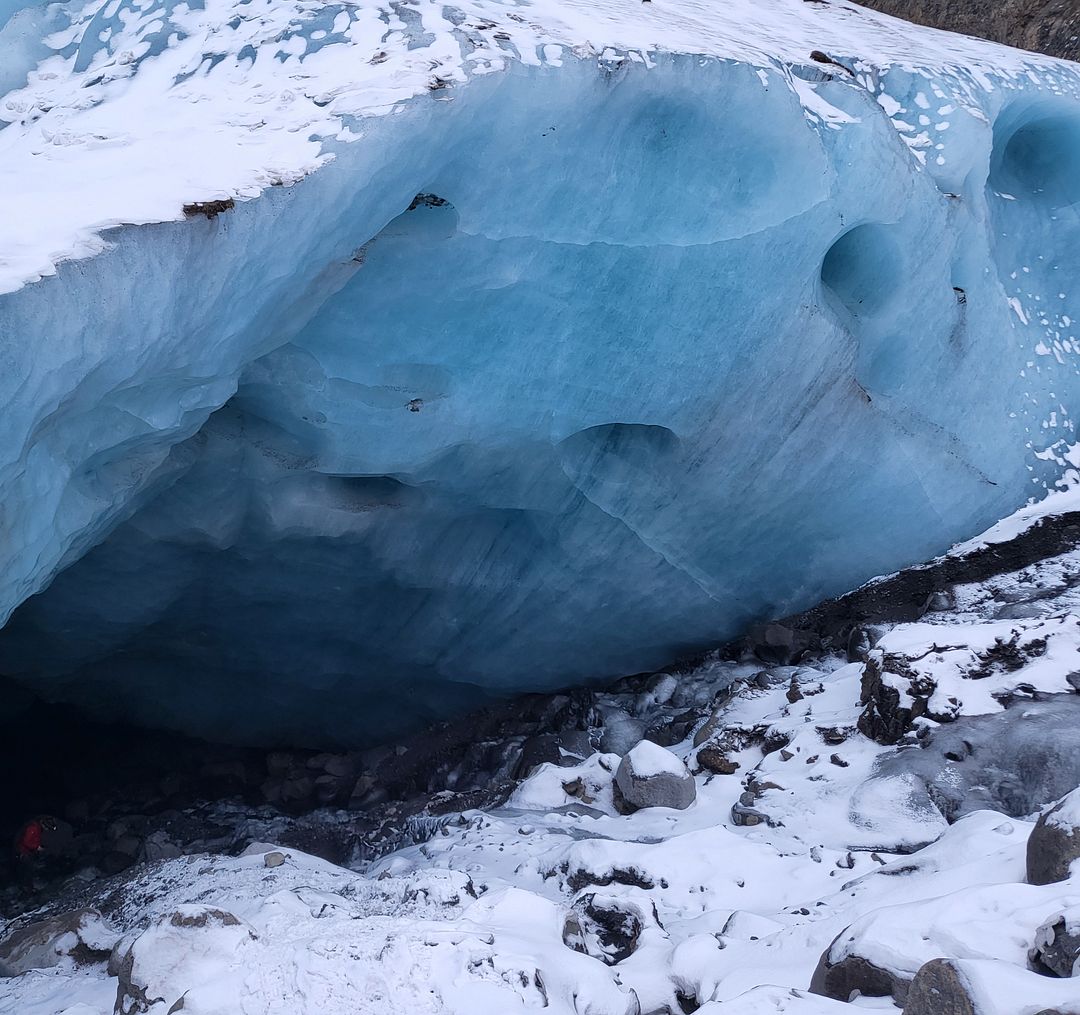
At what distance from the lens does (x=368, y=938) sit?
2.07m

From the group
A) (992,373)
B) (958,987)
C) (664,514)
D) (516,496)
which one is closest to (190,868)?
(516,496)

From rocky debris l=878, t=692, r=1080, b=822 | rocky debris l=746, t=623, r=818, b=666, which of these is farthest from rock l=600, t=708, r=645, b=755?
rocky debris l=878, t=692, r=1080, b=822

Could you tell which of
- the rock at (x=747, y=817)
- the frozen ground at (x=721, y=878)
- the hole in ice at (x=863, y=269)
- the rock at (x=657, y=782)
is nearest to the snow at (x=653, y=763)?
the rock at (x=657, y=782)

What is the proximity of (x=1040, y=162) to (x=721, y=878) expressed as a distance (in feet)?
12.1

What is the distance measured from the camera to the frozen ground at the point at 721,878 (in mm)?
1909

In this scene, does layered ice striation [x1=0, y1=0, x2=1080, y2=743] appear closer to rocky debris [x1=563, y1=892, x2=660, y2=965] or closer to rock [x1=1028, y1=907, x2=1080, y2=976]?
rocky debris [x1=563, y1=892, x2=660, y2=965]

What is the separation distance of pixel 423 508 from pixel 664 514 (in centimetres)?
98

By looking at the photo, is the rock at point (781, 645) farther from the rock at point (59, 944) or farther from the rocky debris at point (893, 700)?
the rock at point (59, 944)

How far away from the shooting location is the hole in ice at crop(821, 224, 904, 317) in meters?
3.67

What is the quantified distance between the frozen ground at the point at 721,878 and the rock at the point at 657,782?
0.05m

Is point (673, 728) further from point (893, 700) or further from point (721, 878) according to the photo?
point (721, 878)

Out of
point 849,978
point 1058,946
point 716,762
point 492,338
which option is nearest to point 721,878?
point 716,762

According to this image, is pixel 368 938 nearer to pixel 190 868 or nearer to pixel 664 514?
pixel 190 868

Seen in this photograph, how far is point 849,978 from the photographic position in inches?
68.2
